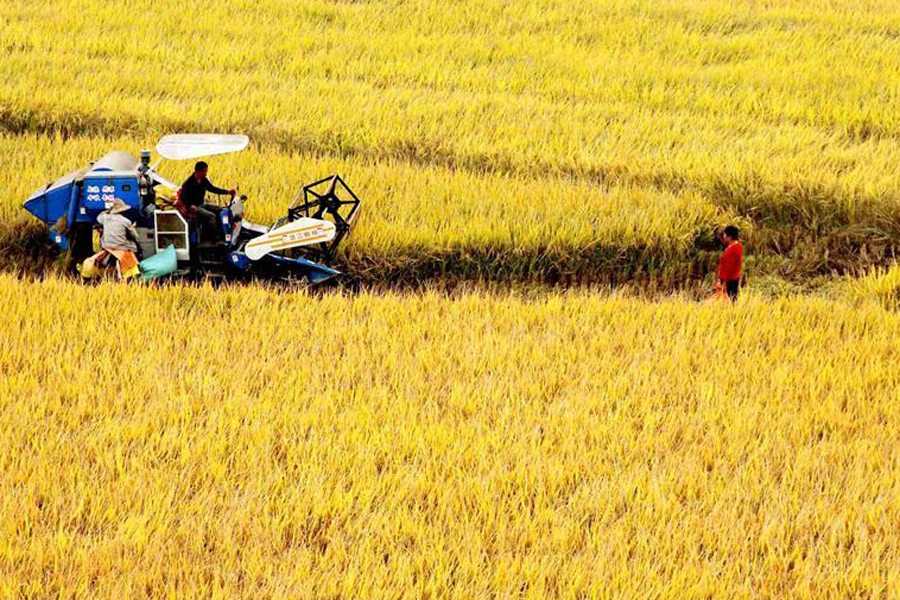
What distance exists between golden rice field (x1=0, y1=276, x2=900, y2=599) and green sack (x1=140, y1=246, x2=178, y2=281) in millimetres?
223

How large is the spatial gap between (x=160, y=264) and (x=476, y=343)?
217 cm

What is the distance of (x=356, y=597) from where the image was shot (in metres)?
3.62

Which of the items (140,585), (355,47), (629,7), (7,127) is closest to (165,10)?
(355,47)

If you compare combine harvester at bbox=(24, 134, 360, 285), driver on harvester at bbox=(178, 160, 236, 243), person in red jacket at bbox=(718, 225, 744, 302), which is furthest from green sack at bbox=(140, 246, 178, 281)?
person in red jacket at bbox=(718, 225, 744, 302)

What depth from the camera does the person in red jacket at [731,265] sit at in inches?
249

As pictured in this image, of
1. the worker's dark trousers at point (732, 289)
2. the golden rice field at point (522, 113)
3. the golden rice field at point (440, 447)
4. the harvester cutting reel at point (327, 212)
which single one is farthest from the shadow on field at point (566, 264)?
the golden rice field at point (440, 447)

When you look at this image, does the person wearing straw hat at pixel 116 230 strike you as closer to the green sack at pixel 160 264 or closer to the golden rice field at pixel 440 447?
the green sack at pixel 160 264

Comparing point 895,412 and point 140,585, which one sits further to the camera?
point 895,412

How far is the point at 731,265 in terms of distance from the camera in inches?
252

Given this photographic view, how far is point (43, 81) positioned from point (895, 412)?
8.20 metres

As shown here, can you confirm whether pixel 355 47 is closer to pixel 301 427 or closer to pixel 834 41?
pixel 834 41

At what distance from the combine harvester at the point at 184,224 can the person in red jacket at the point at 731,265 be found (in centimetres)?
243

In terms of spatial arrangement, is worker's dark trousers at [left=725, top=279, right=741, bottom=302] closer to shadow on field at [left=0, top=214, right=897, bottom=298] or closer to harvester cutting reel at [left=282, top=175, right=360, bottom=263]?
shadow on field at [left=0, top=214, right=897, bottom=298]

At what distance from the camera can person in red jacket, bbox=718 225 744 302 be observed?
20.8ft
